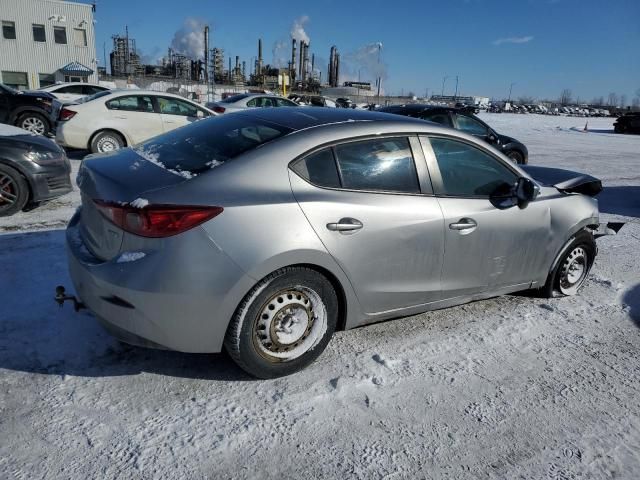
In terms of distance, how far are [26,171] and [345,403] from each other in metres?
4.76

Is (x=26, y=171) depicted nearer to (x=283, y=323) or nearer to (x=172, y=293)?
(x=172, y=293)

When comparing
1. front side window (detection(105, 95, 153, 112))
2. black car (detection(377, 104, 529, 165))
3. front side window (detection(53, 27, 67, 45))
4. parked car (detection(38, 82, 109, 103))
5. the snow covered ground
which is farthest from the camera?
front side window (detection(53, 27, 67, 45))

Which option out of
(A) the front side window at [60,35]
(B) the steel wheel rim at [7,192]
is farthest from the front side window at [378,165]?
(A) the front side window at [60,35]

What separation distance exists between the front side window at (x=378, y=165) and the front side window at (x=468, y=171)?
0.23 metres

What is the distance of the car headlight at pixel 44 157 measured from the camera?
5.66 metres

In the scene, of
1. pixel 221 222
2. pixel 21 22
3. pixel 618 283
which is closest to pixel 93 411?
pixel 221 222

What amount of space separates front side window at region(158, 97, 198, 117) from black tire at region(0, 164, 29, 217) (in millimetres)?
5102

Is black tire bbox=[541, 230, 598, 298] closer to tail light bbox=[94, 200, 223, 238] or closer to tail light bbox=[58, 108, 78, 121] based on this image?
tail light bbox=[94, 200, 223, 238]

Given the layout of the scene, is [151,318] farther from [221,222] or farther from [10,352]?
[10,352]

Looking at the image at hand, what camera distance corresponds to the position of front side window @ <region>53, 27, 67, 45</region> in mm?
38281

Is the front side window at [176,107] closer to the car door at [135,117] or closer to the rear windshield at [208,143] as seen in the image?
the car door at [135,117]

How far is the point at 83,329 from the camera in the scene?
3336 mm

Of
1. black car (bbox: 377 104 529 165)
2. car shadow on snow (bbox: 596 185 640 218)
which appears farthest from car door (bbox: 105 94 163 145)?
car shadow on snow (bbox: 596 185 640 218)

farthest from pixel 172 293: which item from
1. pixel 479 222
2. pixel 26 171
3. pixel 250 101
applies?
pixel 250 101
